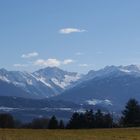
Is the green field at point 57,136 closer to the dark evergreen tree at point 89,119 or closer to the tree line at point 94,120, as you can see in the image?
the tree line at point 94,120

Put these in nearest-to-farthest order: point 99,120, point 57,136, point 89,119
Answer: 1. point 57,136
2. point 99,120
3. point 89,119

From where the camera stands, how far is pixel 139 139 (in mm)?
44938

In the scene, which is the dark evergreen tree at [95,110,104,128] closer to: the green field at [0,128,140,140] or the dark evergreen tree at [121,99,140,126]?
the dark evergreen tree at [121,99,140,126]

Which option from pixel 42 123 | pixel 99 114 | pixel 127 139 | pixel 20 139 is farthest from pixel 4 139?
pixel 42 123

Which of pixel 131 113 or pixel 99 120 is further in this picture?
pixel 99 120

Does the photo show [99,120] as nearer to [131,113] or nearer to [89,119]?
[89,119]

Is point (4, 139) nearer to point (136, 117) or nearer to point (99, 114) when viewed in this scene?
point (136, 117)

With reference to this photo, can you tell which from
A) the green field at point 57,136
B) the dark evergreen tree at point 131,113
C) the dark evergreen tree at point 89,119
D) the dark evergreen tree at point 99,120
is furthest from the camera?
the dark evergreen tree at point 89,119

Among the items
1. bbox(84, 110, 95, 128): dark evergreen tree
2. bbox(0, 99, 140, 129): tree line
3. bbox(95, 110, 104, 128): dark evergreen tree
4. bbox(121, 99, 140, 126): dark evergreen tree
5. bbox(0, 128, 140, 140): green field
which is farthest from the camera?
bbox(84, 110, 95, 128): dark evergreen tree

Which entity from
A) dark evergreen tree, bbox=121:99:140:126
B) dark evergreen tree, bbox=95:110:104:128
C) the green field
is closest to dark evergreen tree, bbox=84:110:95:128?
dark evergreen tree, bbox=95:110:104:128

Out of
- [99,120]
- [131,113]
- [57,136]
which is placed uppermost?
[131,113]

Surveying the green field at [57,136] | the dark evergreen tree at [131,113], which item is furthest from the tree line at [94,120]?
the green field at [57,136]

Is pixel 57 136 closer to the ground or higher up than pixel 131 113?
closer to the ground

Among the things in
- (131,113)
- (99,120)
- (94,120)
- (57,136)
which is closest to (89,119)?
(94,120)
